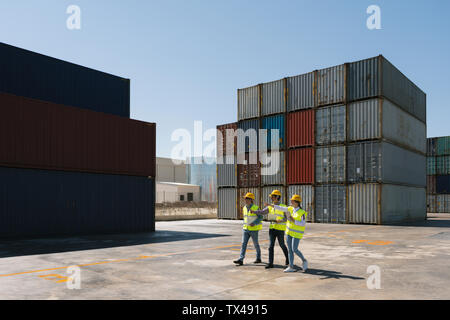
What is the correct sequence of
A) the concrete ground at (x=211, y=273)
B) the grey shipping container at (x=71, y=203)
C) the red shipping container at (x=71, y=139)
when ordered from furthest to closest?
the red shipping container at (x=71, y=139), the grey shipping container at (x=71, y=203), the concrete ground at (x=211, y=273)

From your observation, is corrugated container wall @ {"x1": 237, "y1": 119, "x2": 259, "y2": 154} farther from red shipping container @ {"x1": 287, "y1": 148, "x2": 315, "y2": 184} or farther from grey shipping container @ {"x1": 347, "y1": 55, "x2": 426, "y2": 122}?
grey shipping container @ {"x1": 347, "y1": 55, "x2": 426, "y2": 122}

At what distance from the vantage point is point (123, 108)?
75.9 feet

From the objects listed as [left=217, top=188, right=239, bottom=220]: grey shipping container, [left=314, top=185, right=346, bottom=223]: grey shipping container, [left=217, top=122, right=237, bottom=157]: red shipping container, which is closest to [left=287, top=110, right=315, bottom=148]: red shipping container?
[left=314, top=185, right=346, bottom=223]: grey shipping container

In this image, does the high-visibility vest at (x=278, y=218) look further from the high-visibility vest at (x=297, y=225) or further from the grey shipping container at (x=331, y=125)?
the grey shipping container at (x=331, y=125)

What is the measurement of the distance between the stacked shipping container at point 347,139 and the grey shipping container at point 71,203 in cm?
1266

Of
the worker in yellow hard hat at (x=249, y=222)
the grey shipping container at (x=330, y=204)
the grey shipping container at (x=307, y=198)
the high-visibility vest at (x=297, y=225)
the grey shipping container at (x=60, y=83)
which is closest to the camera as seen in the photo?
the high-visibility vest at (x=297, y=225)

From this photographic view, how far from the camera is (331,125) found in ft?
93.7

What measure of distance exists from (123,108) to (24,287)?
54.8 ft

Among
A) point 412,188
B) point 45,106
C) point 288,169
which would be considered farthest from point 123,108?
point 412,188

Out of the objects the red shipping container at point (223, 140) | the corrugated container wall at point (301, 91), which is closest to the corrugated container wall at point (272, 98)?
the corrugated container wall at point (301, 91)

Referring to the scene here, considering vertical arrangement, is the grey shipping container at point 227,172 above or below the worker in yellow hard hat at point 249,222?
above

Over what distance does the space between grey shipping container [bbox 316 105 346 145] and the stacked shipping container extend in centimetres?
7

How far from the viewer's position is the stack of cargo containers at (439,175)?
48188 mm

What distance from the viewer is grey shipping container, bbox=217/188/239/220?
34.5m
